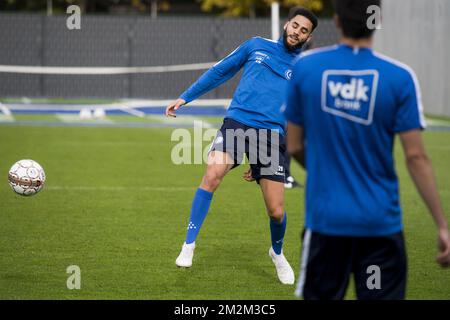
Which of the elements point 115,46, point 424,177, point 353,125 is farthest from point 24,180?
point 115,46

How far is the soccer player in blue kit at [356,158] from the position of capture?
4328 mm

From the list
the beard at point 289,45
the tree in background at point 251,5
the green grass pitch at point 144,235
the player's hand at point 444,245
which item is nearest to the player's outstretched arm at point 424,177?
the player's hand at point 444,245

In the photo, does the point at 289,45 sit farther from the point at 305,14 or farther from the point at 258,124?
the point at 258,124

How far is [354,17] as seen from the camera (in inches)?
170

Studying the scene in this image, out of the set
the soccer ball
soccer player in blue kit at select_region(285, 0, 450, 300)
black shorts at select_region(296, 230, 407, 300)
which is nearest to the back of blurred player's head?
soccer player in blue kit at select_region(285, 0, 450, 300)

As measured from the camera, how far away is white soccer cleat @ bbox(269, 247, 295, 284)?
7.82 m

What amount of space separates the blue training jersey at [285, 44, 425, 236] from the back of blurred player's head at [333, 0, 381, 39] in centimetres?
8

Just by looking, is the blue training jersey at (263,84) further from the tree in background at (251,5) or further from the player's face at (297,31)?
the tree in background at (251,5)

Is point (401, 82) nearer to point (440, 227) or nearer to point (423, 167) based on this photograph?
point (423, 167)

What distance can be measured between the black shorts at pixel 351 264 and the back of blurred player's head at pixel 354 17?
101 centimetres

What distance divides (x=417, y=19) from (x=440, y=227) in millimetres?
26944
